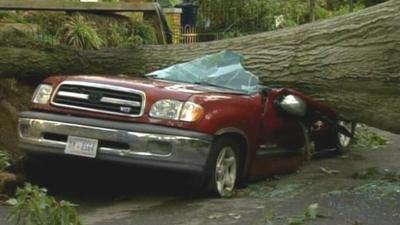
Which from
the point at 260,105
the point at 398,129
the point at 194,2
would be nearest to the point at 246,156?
Result: the point at 260,105

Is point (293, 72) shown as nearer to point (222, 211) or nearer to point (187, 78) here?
point (187, 78)

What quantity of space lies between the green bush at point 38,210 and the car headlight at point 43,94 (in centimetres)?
320

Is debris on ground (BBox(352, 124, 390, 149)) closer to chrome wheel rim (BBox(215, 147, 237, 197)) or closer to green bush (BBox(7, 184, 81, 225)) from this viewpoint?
chrome wheel rim (BBox(215, 147, 237, 197))

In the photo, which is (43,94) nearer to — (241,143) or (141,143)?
(141,143)

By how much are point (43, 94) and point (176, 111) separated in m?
1.38

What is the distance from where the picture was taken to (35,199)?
4.48 m

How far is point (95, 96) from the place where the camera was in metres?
7.49

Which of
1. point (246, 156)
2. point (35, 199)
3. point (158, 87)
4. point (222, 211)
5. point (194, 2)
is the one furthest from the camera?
point (194, 2)

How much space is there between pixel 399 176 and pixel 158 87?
2829mm

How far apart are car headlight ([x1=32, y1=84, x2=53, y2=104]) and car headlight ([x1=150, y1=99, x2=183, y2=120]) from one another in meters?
1.11

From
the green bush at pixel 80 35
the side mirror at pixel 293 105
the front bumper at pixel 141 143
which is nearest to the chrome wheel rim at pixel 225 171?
the front bumper at pixel 141 143

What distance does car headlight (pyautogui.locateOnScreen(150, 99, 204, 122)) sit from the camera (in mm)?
7242

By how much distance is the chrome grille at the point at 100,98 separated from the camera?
7.32 meters

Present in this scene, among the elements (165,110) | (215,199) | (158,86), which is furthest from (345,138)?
(165,110)
